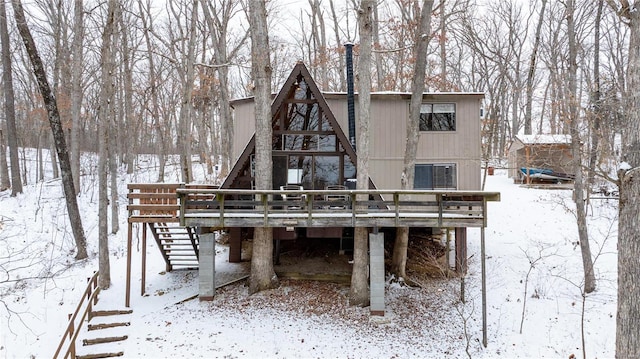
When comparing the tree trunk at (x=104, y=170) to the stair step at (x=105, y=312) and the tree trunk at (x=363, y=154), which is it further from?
the tree trunk at (x=363, y=154)

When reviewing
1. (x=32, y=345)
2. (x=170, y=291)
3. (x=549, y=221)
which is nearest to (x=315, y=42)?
(x=549, y=221)

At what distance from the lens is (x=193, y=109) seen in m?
20.1

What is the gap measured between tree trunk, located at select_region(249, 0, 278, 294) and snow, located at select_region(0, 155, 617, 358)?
→ 26.0 inches

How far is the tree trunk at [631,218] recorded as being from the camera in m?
5.04

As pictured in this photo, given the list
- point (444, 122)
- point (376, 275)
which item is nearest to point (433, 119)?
point (444, 122)

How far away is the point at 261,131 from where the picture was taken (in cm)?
914

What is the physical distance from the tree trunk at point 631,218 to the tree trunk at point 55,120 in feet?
44.9

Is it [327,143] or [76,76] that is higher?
[76,76]

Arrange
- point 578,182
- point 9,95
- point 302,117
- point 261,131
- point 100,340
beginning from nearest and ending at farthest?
1. point 100,340
2. point 261,131
3. point 578,182
4. point 302,117
5. point 9,95

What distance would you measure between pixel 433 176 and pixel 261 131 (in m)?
5.49

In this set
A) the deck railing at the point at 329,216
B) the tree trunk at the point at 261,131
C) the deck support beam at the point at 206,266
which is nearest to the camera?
the deck railing at the point at 329,216

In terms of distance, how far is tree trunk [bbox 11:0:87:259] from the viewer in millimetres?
10516

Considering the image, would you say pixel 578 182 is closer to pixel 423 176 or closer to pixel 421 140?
pixel 423 176

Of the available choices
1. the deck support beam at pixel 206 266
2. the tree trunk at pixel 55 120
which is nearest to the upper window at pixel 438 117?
the deck support beam at pixel 206 266
